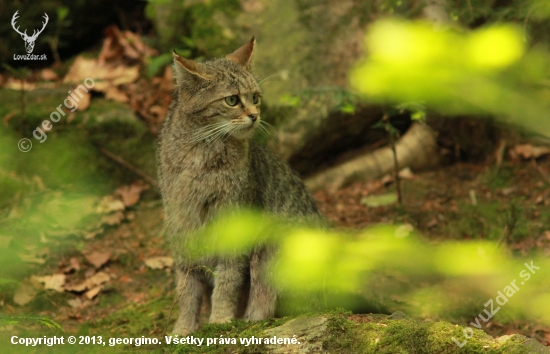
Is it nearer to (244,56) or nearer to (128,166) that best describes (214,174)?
(244,56)

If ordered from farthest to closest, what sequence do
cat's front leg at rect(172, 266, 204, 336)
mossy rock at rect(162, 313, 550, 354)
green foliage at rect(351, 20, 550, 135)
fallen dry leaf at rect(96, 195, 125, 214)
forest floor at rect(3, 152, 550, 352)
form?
fallen dry leaf at rect(96, 195, 125, 214), forest floor at rect(3, 152, 550, 352), cat's front leg at rect(172, 266, 204, 336), mossy rock at rect(162, 313, 550, 354), green foliage at rect(351, 20, 550, 135)

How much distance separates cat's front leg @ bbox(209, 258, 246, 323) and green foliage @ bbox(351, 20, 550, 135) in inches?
95.2

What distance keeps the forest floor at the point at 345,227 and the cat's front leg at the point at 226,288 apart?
0.58 metres

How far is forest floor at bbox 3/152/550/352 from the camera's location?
5945 mm

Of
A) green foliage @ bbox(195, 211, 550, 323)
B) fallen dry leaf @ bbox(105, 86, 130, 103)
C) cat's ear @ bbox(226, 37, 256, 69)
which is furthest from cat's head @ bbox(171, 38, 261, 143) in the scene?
fallen dry leaf @ bbox(105, 86, 130, 103)

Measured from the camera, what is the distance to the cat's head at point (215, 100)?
16.0 feet

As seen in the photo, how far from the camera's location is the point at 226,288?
199 inches

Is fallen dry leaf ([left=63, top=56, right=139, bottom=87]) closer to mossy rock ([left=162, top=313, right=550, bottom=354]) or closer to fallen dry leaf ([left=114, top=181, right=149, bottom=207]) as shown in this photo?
fallen dry leaf ([left=114, top=181, right=149, bottom=207])

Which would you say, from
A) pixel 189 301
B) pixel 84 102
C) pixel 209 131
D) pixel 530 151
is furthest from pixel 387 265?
pixel 84 102

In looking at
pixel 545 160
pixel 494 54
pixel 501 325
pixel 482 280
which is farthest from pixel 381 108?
pixel 494 54

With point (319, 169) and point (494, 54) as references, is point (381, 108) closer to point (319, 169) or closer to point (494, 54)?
point (319, 169)

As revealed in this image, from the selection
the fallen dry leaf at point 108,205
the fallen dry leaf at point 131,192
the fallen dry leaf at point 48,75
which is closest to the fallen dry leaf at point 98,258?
the fallen dry leaf at point 108,205

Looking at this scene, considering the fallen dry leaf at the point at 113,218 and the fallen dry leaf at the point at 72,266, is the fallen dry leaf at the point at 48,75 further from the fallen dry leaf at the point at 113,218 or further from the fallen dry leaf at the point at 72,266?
the fallen dry leaf at the point at 72,266

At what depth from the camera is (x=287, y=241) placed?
5.36 metres
